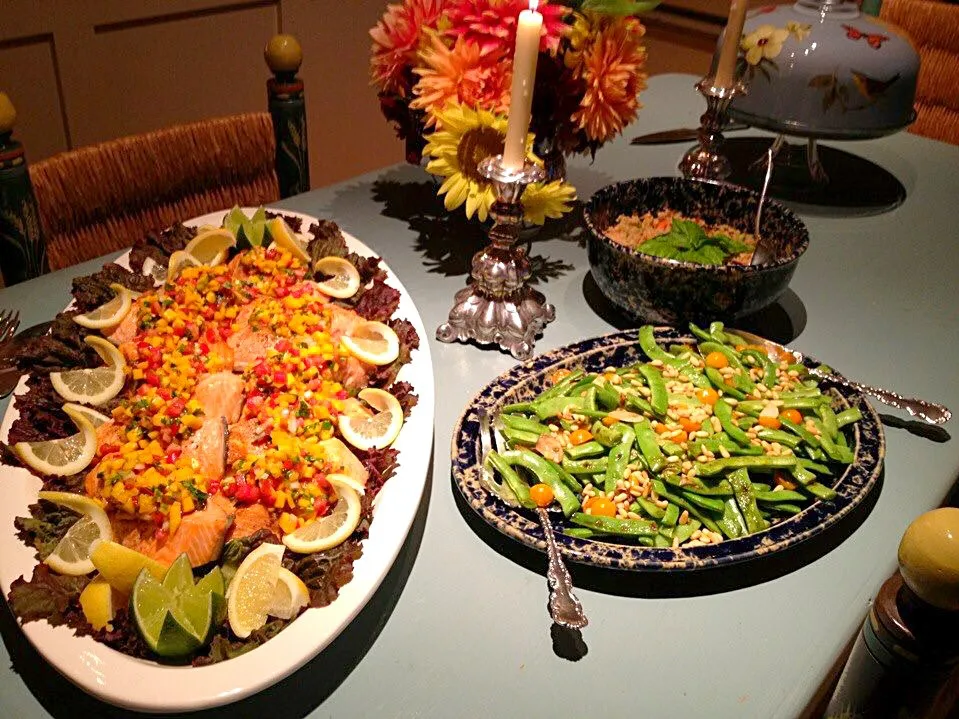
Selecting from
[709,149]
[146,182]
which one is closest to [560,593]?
[146,182]

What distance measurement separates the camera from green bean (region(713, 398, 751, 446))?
1127 mm

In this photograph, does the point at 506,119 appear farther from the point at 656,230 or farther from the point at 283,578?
the point at 283,578

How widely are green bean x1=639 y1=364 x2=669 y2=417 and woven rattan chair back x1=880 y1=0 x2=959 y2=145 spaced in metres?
2.16

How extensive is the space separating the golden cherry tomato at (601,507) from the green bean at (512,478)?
0.08 m

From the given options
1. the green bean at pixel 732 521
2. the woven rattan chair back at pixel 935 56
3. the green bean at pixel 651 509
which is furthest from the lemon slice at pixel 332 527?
the woven rattan chair back at pixel 935 56

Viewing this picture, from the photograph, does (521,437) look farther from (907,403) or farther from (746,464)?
(907,403)

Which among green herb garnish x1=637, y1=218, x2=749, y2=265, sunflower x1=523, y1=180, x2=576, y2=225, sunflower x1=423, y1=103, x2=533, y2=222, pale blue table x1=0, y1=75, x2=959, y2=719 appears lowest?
pale blue table x1=0, y1=75, x2=959, y2=719

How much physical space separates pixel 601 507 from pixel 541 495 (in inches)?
3.1

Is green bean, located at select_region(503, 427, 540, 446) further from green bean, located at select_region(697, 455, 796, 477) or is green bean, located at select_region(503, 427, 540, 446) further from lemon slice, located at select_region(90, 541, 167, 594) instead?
lemon slice, located at select_region(90, 541, 167, 594)

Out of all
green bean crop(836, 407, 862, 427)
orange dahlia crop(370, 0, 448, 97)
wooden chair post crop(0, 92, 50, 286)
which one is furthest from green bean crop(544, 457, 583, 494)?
wooden chair post crop(0, 92, 50, 286)

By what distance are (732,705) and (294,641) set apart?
474 millimetres

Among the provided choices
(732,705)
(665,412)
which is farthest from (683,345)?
(732,705)

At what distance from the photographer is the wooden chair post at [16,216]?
143cm

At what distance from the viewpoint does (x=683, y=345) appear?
4.42ft
